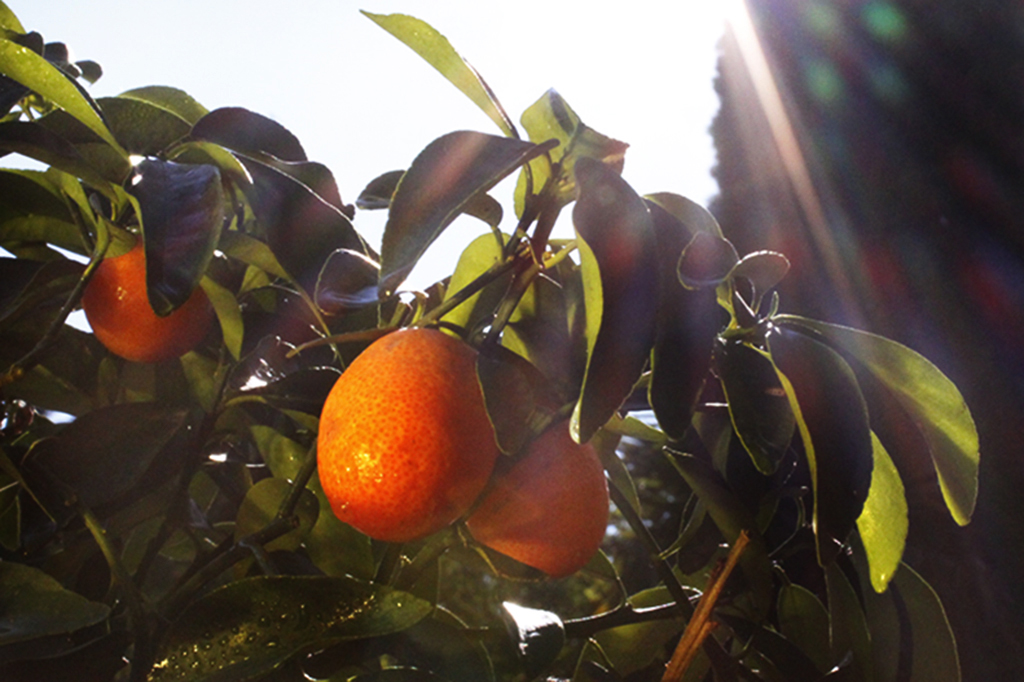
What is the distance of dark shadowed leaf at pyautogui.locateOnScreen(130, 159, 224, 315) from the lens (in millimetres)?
352

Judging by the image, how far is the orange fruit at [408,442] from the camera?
387mm

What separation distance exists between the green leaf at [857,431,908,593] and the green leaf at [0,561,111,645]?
38cm

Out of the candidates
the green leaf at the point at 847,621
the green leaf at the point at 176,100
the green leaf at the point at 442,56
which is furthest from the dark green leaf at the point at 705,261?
the green leaf at the point at 176,100

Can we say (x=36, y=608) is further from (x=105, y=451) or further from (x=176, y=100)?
(x=176, y=100)

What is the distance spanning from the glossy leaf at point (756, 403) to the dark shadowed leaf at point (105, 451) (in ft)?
1.17

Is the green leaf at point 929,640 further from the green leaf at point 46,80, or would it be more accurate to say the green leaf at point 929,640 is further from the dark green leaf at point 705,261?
the green leaf at point 46,80

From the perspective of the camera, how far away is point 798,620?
56 cm

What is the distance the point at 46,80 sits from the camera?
1.33 feet

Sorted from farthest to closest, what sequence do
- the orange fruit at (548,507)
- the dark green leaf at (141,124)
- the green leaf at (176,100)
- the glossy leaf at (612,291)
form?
1. the green leaf at (176,100)
2. the dark green leaf at (141,124)
3. the orange fruit at (548,507)
4. the glossy leaf at (612,291)

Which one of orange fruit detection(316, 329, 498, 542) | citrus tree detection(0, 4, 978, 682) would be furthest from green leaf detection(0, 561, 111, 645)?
orange fruit detection(316, 329, 498, 542)

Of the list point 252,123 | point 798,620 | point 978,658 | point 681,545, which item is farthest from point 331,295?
point 978,658

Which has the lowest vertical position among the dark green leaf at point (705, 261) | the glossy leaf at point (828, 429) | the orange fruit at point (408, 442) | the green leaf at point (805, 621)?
the green leaf at point (805, 621)

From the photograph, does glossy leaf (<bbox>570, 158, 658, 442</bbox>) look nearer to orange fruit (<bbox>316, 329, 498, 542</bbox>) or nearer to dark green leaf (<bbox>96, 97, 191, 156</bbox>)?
orange fruit (<bbox>316, 329, 498, 542</bbox>)

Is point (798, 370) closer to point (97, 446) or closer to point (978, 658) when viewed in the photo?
point (97, 446)
